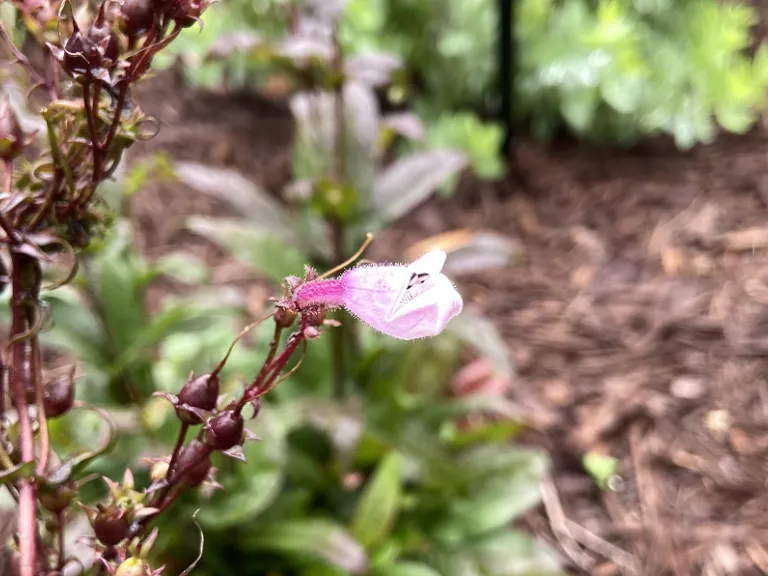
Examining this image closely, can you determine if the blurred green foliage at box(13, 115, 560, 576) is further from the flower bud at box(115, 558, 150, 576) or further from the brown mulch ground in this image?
the flower bud at box(115, 558, 150, 576)

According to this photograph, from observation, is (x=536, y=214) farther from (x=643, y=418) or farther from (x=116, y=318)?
(x=116, y=318)

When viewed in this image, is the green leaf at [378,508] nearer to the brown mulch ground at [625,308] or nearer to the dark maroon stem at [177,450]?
the brown mulch ground at [625,308]

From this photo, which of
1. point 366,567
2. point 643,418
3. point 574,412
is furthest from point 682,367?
point 366,567

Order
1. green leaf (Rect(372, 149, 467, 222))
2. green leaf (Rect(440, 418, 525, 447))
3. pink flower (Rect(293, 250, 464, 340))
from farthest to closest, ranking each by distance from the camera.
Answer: green leaf (Rect(440, 418, 525, 447))
green leaf (Rect(372, 149, 467, 222))
pink flower (Rect(293, 250, 464, 340))

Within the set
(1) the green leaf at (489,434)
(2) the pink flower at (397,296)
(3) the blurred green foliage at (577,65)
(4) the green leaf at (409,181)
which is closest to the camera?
(2) the pink flower at (397,296)

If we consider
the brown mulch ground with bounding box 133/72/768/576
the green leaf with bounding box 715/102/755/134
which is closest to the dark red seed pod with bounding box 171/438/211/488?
the brown mulch ground with bounding box 133/72/768/576

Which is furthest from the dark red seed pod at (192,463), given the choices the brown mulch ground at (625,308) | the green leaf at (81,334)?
the brown mulch ground at (625,308)

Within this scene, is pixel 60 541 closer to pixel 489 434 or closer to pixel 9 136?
pixel 9 136
